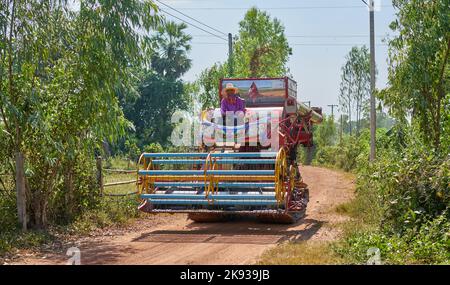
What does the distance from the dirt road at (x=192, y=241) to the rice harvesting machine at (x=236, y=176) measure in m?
0.42

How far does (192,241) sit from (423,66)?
615cm

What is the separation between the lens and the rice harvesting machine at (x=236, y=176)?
12984 mm

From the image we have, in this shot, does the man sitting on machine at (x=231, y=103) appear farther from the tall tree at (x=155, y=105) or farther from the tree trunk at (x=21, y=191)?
the tall tree at (x=155, y=105)

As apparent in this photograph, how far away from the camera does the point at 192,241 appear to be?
1205 centimetres

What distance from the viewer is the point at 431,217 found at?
34.0ft

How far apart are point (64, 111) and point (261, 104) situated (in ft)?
18.0

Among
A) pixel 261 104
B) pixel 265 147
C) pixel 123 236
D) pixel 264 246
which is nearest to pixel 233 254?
pixel 264 246

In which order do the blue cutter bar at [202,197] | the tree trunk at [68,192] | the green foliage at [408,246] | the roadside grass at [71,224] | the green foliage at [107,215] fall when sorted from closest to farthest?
1. the green foliage at [408,246]
2. the roadside grass at [71,224]
3. the blue cutter bar at [202,197]
4. the green foliage at [107,215]
5. the tree trunk at [68,192]

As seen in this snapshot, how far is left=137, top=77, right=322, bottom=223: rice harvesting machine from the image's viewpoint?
1298 cm

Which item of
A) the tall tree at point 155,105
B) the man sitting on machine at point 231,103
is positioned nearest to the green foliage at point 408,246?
the man sitting on machine at point 231,103

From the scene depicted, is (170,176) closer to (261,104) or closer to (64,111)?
(64,111)

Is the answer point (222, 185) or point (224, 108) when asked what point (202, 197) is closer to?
point (222, 185)

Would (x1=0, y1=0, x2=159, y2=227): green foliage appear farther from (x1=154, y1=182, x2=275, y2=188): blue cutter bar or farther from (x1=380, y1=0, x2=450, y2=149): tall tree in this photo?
(x1=380, y1=0, x2=450, y2=149): tall tree
